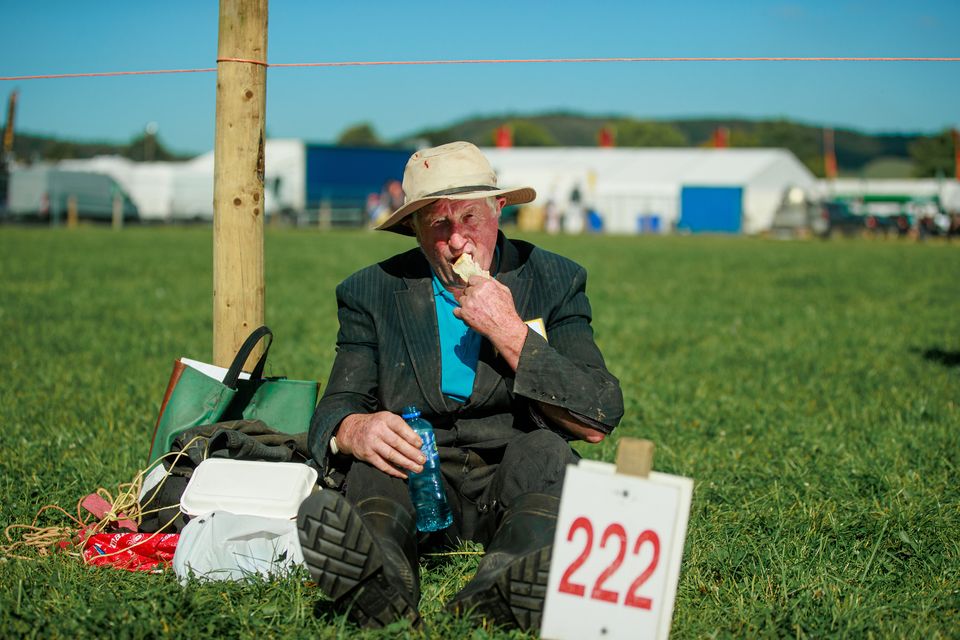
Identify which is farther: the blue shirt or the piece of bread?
the blue shirt

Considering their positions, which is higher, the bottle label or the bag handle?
the bag handle

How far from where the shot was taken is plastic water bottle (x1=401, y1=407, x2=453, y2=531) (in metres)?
3.40

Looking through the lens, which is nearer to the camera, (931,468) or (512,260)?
(512,260)

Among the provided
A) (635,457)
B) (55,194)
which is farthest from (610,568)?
(55,194)

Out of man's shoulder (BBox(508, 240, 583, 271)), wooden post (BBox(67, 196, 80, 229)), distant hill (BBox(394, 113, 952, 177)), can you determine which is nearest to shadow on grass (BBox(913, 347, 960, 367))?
man's shoulder (BBox(508, 240, 583, 271))

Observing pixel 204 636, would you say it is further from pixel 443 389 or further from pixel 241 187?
pixel 241 187

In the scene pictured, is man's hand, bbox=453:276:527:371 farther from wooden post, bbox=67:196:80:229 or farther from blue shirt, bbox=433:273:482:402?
wooden post, bbox=67:196:80:229

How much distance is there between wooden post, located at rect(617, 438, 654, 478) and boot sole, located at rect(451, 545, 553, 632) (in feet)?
1.21

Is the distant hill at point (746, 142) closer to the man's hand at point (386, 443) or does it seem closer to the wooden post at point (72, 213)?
the wooden post at point (72, 213)

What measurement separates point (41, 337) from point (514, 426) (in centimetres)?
692

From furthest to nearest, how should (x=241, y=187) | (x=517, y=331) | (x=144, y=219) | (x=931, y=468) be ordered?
(x=144, y=219) < (x=931, y=468) < (x=241, y=187) < (x=517, y=331)

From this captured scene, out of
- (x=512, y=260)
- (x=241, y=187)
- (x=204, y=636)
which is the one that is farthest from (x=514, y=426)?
(x=241, y=187)

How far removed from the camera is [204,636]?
2895 mm

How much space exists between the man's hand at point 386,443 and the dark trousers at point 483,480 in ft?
0.17
